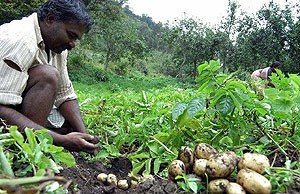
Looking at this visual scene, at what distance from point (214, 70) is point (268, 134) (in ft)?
1.56

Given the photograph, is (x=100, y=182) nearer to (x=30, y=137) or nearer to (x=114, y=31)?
(x=30, y=137)

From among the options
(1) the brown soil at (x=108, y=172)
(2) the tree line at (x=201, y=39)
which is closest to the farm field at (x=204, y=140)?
(1) the brown soil at (x=108, y=172)

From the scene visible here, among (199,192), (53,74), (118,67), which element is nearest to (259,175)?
(199,192)

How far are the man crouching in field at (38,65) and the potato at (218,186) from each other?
0.82 meters

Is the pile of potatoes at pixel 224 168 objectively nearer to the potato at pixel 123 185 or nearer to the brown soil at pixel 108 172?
the brown soil at pixel 108 172

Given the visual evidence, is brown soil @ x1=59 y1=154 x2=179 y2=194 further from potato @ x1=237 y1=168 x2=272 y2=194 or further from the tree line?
the tree line

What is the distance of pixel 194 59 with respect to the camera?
2373 centimetres

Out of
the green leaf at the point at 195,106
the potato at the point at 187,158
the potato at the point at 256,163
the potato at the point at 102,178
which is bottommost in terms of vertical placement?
Answer: the potato at the point at 102,178

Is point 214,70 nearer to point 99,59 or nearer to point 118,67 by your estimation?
point 118,67

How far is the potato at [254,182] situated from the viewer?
1.54m

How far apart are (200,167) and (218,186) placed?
0.15 m

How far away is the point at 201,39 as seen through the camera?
76.3 ft

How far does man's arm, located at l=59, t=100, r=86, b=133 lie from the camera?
9.38ft

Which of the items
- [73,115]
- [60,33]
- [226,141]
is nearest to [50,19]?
[60,33]
